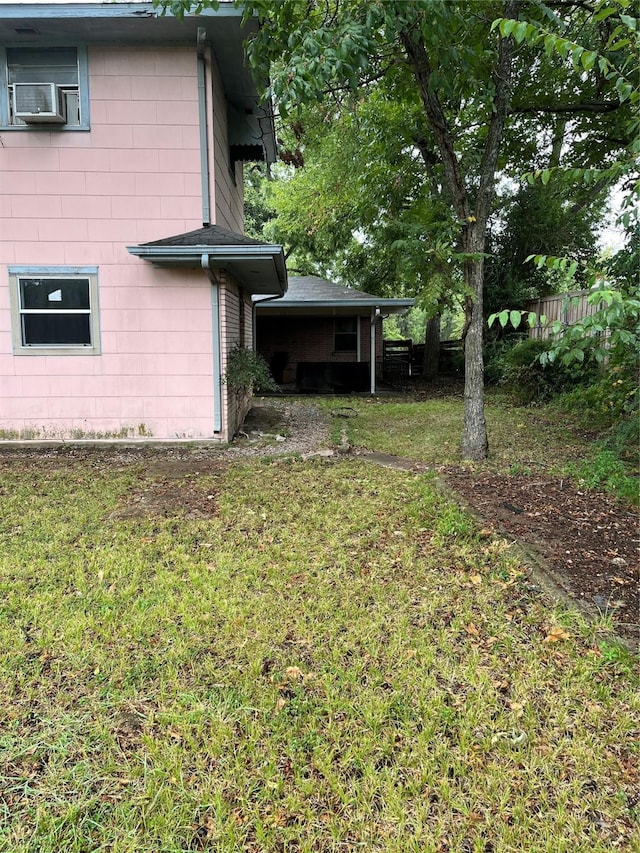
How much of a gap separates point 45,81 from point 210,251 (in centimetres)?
321

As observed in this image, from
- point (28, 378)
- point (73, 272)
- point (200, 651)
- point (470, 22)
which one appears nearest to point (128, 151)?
point (73, 272)

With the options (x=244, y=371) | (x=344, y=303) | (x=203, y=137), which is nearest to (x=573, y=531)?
(x=244, y=371)

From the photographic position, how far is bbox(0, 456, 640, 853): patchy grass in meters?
1.67

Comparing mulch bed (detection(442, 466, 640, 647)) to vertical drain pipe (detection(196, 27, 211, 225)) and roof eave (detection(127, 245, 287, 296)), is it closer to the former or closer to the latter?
roof eave (detection(127, 245, 287, 296))

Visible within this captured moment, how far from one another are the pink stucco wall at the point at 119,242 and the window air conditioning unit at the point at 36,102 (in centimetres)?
25

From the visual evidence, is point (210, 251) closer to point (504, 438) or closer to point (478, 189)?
point (478, 189)

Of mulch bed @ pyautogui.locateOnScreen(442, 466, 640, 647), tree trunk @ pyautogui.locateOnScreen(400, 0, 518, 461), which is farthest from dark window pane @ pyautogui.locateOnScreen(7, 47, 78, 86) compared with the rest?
mulch bed @ pyautogui.locateOnScreen(442, 466, 640, 647)

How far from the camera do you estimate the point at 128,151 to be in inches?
269

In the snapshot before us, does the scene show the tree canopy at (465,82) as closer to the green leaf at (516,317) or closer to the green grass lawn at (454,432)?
the green grass lawn at (454,432)

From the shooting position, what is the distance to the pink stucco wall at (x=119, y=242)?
675 cm

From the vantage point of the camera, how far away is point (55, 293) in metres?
7.03

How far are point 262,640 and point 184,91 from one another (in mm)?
7004

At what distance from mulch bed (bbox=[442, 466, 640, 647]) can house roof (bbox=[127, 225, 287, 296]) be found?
3.54 metres

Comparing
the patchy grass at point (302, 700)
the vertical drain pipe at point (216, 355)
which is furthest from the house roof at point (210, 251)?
the patchy grass at point (302, 700)
